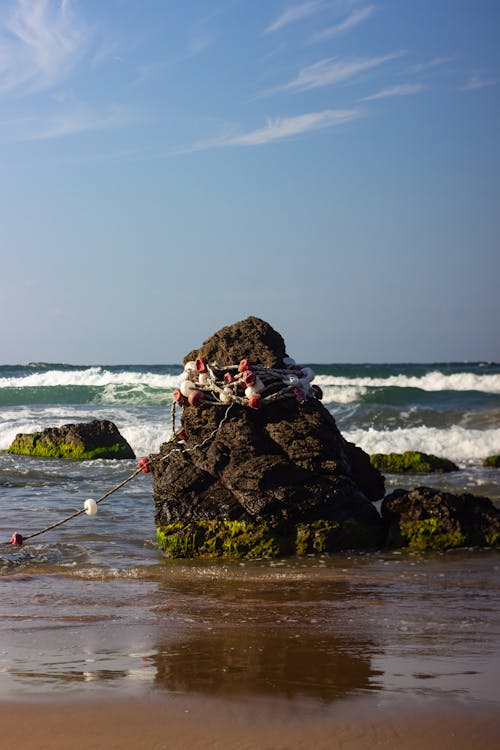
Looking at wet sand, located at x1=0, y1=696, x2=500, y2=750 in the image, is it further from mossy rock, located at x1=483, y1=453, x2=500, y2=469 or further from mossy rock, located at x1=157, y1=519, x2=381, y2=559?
mossy rock, located at x1=483, y1=453, x2=500, y2=469

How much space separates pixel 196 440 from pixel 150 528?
1.19 m

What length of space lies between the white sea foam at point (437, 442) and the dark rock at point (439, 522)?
360 inches

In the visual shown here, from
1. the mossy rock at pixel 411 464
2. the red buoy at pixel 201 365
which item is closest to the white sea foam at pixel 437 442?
the mossy rock at pixel 411 464

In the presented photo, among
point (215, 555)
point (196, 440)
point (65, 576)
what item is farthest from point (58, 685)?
point (196, 440)

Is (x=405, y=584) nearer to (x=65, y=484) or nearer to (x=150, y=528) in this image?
(x=150, y=528)

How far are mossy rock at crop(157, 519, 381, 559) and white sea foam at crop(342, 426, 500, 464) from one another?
9.77 metres

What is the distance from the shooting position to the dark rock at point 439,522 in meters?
7.43

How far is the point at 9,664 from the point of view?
432 centimetres

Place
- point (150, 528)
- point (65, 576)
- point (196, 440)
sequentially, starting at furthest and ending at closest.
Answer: point (150, 528)
point (196, 440)
point (65, 576)

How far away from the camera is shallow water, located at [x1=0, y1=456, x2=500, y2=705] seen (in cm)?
403

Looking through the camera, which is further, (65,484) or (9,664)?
(65,484)

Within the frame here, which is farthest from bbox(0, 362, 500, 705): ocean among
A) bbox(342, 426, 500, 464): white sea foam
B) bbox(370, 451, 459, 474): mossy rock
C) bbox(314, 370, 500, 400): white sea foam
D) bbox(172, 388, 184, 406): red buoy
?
bbox(314, 370, 500, 400): white sea foam

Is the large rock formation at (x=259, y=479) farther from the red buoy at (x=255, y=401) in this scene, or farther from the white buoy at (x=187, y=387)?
the white buoy at (x=187, y=387)

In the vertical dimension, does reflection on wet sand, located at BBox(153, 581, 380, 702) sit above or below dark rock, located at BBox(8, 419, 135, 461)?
below
